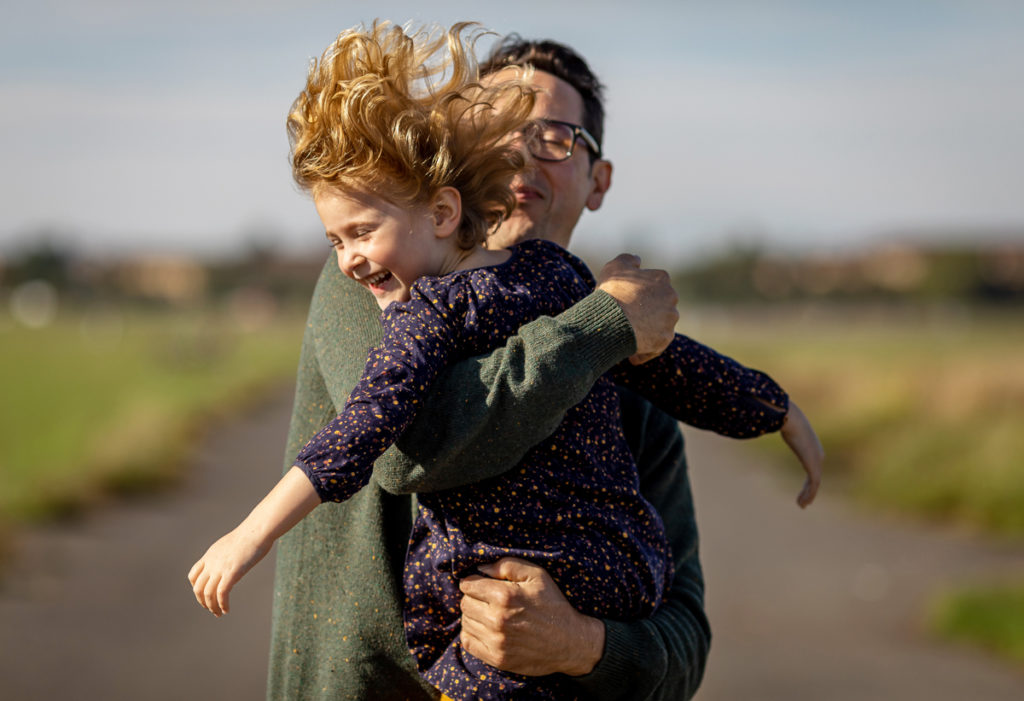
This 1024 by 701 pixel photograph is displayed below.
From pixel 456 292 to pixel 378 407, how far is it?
276mm

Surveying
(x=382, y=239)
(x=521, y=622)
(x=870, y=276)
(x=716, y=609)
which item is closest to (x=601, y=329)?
(x=382, y=239)

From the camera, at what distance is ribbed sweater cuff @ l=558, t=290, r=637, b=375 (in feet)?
5.71

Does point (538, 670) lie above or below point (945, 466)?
above

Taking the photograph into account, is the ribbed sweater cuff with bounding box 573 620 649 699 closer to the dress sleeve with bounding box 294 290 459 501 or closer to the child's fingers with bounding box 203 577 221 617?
the dress sleeve with bounding box 294 290 459 501

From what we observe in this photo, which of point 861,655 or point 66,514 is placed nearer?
point 861,655

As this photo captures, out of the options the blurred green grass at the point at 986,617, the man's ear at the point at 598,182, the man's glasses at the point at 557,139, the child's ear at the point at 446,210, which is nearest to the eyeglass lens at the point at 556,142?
the man's glasses at the point at 557,139

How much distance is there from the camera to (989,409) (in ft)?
54.2

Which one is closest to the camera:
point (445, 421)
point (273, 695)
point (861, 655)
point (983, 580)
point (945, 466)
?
point (445, 421)

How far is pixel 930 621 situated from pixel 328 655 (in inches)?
354

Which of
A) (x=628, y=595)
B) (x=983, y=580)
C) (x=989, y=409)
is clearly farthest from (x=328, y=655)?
(x=989, y=409)

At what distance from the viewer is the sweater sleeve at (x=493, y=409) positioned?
1.65 metres

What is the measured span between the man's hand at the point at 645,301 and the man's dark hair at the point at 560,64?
1.91 feet

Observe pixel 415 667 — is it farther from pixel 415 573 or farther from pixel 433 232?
pixel 433 232

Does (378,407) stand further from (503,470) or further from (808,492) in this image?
(808,492)
